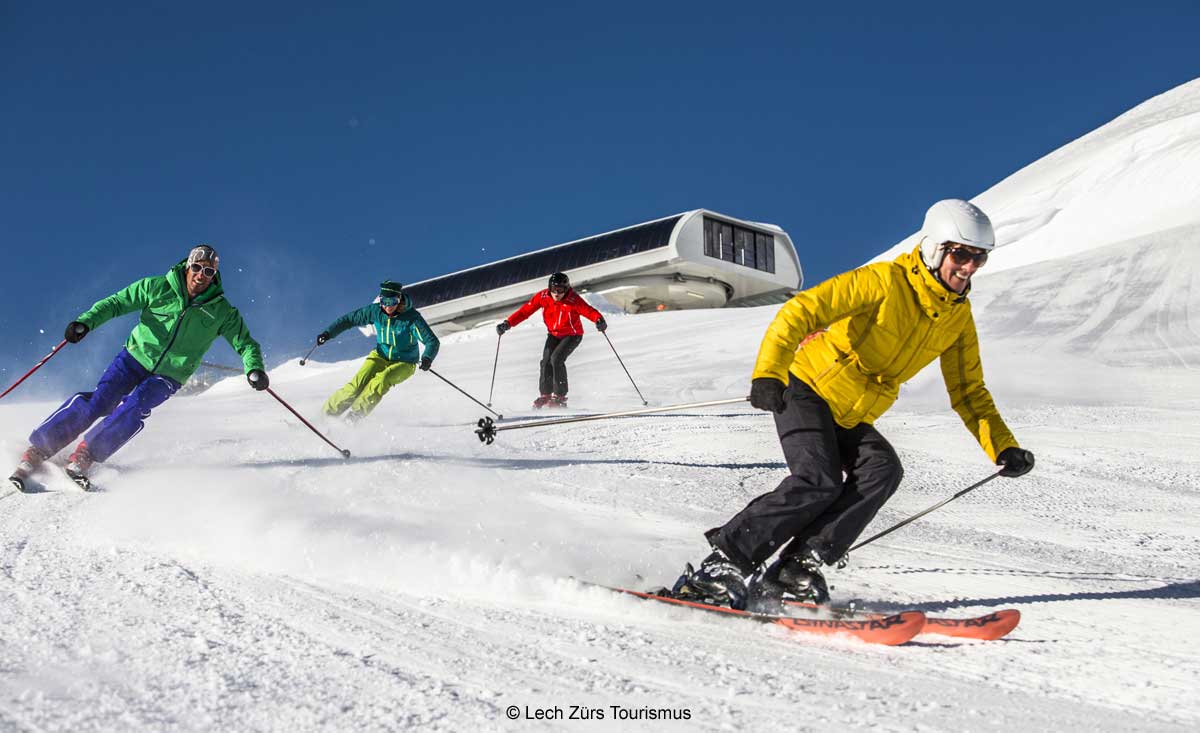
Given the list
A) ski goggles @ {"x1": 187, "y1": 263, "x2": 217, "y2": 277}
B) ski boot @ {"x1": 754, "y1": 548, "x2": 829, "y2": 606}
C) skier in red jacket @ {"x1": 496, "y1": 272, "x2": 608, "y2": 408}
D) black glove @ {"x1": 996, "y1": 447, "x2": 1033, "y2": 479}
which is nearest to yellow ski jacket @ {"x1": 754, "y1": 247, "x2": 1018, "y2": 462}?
black glove @ {"x1": 996, "y1": 447, "x2": 1033, "y2": 479}

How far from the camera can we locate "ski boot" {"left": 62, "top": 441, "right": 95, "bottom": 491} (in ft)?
18.4

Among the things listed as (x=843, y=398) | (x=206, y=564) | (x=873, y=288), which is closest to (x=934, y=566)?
(x=843, y=398)

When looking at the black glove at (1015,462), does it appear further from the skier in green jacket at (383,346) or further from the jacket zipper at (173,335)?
the skier in green jacket at (383,346)

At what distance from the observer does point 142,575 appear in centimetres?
345

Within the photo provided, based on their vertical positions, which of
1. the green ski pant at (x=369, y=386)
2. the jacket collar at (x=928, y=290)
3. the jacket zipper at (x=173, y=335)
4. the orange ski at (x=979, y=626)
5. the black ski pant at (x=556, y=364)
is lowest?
the jacket zipper at (x=173, y=335)

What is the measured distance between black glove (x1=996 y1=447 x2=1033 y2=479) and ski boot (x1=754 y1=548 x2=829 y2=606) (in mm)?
887

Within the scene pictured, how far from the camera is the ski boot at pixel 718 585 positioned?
3.38 meters

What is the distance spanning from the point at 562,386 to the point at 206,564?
28.7 feet

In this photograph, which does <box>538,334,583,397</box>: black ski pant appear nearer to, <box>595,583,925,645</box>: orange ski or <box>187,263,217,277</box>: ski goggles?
<box>187,263,217,277</box>: ski goggles

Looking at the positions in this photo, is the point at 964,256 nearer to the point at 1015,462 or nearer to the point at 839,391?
the point at 839,391

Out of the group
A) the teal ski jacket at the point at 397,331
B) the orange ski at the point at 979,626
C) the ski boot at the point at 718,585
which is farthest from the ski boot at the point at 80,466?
the orange ski at the point at 979,626

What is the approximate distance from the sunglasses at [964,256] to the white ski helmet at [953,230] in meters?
0.02

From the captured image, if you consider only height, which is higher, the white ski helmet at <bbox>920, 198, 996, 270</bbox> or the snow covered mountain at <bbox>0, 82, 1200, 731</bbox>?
the white ski helmet at <bbox>920, 198, 996, 270</bbox>

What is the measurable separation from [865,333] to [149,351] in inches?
195
